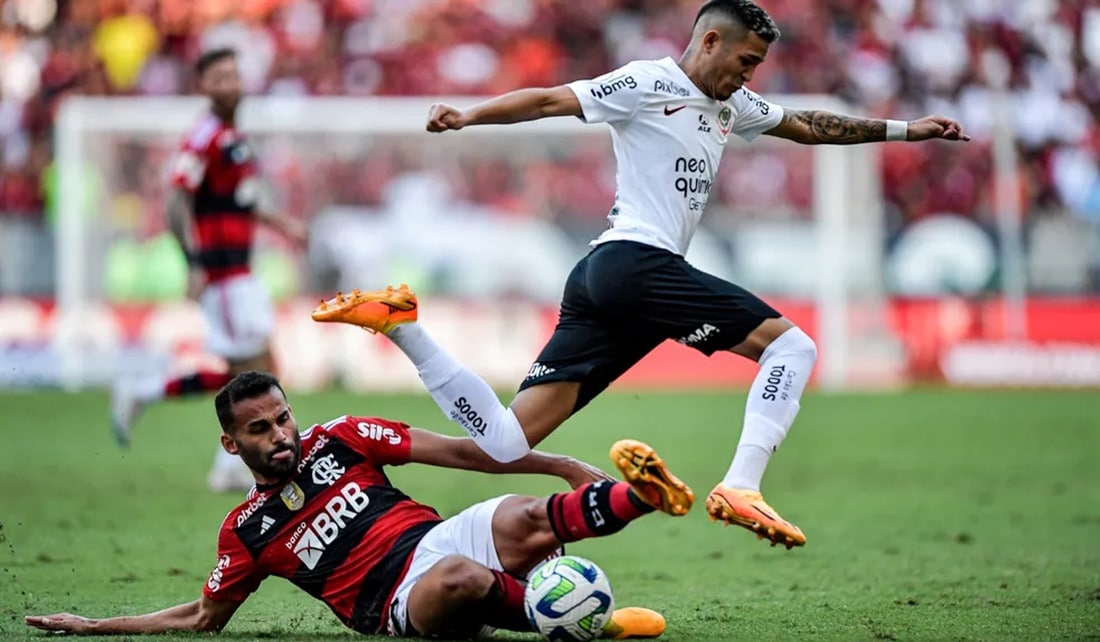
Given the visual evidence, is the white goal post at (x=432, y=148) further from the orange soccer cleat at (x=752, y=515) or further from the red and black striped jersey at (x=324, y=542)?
the red and black striped jersey at (x=324, y=542)

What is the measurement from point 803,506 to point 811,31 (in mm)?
15078

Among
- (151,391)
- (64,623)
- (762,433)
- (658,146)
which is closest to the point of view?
(64,623)

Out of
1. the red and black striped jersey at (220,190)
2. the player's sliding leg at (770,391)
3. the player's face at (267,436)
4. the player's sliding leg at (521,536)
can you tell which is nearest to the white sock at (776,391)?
the player's sliding leg at (770,391)

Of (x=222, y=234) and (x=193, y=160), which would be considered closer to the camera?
(x=193, y=160)

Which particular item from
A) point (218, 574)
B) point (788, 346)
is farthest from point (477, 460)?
point (788, 346)

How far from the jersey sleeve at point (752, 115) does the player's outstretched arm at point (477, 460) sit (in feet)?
5.72

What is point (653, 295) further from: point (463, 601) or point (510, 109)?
point (463, 601)

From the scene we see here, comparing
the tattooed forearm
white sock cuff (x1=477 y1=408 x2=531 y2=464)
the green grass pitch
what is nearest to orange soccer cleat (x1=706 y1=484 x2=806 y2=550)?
the green grass pitch

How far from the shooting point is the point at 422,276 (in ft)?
69.9

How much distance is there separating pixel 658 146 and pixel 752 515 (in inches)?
64.1

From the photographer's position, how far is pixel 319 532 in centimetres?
634

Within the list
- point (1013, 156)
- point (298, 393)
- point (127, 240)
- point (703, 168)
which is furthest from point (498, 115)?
point (1013, 156)

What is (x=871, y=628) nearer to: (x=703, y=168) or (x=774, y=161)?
(x=703, y=168)

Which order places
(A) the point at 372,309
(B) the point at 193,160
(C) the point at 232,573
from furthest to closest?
(B) the point at 193,160 < (A) the point at 372,309 < (C) the point at 232,573
